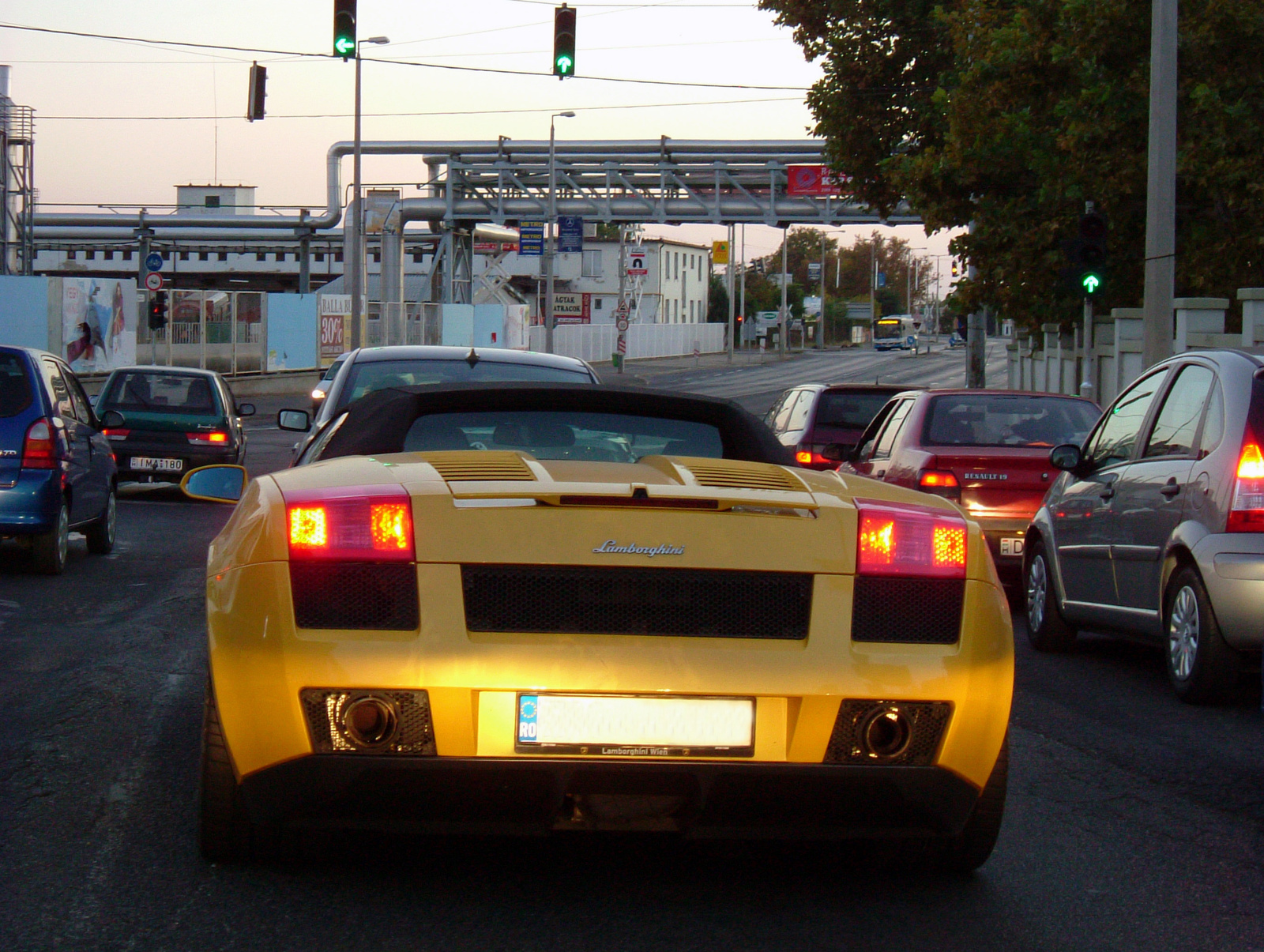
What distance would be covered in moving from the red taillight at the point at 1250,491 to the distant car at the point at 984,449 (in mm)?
2920

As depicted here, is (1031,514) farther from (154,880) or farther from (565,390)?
(154,880)

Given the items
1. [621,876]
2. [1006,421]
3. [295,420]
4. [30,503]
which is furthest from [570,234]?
[621,876]

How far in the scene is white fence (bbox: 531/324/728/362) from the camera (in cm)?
8457

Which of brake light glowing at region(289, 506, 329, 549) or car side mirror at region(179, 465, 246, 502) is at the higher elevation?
brake light glowing at region(289, 506, 329, 549)

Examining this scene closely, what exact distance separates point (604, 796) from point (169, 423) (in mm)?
16016

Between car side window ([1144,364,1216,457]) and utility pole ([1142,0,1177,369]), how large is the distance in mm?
8307

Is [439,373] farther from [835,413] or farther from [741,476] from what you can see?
[835,413]

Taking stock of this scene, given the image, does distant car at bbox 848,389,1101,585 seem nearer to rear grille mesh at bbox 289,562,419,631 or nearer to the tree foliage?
rear grille mesh at bbox 289,562,419,631

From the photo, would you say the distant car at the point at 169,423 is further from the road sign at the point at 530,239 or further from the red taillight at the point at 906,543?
the road sign at the point at 530,239

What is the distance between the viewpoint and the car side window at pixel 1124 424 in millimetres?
8547

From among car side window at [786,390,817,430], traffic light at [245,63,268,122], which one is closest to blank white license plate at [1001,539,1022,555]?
car side window at [786,390,817,430]

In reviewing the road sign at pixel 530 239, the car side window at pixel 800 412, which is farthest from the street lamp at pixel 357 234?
the car side window at pixel 800 412

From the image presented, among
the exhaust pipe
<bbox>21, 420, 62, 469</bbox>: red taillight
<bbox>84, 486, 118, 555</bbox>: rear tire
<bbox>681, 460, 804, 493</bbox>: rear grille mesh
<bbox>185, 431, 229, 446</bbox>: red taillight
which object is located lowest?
<bbox>84, 486, 118, 555</bbox>: rear tire

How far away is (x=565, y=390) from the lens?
5047 millimetres
